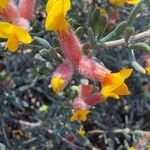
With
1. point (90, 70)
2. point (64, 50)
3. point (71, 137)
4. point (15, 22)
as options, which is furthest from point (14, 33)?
point (71, 137)

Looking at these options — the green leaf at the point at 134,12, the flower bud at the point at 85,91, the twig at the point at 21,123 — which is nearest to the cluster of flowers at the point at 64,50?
the green leaf at the point at 134,12

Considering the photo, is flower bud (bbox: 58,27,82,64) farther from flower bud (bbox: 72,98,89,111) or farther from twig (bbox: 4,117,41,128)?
twig (bbox: 4,117,41,128)

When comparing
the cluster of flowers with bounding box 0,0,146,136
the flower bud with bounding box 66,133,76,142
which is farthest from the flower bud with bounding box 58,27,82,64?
the flower bud with bounding box 66,133,76,142

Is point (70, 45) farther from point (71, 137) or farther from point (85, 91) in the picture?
point (71, 137)

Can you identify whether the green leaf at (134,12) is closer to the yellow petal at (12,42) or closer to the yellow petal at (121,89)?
the yellow petal at (121,89)

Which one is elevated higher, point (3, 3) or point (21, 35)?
point (3, 3)

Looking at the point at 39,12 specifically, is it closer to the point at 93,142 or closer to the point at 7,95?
the point at 7,95

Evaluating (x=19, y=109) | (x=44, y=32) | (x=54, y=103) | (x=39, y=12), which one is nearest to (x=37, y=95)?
(x=19, y=109)
